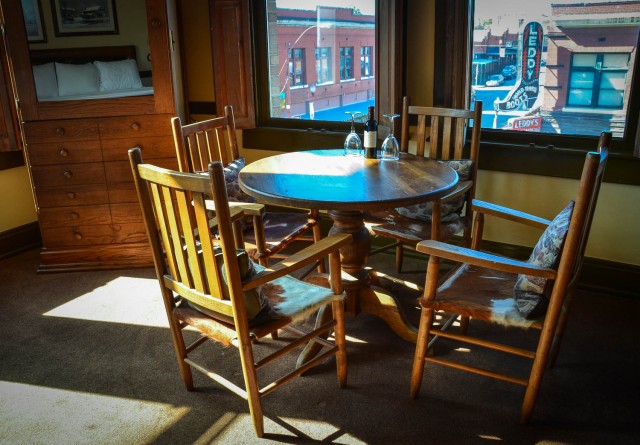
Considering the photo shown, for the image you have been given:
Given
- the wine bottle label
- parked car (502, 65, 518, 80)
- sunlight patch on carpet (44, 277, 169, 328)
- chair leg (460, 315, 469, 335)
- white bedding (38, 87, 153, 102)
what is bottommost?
sunlight patch on carpet (44, 277, 169, 328)

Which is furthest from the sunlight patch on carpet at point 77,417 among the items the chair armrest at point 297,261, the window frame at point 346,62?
the window frame at point 346,62

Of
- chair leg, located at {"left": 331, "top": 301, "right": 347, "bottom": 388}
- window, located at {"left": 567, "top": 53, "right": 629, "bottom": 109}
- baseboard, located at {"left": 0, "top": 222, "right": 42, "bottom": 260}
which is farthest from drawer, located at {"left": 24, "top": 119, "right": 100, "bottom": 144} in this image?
window, located at {"left": 567, "top": 53, "right": 629, "bottom": 109}

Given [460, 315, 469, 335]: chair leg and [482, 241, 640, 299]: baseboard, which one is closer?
[460, 315, 469, 335]: chair leg

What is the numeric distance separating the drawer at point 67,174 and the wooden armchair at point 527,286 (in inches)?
92.0

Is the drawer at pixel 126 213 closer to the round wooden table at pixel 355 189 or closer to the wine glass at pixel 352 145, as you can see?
the round wooden table at pixel 355 189

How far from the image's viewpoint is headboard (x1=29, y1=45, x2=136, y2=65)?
335cm

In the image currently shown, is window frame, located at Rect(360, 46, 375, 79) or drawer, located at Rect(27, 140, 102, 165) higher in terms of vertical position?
window frame, located at Rect(360, 46, 375, 79)

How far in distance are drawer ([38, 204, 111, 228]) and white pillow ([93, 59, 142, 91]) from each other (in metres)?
0.74

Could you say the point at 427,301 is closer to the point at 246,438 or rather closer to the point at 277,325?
the point at 277,325

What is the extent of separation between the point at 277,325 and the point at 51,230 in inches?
89.9

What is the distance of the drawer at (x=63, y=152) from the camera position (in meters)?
3.43

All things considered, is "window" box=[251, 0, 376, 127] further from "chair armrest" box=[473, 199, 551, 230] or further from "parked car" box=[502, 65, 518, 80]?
"chair armrest" box=[473, 199, 551, 230]

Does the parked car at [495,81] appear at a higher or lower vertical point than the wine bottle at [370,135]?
higher

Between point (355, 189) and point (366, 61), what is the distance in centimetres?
162
